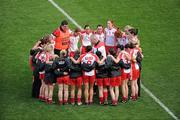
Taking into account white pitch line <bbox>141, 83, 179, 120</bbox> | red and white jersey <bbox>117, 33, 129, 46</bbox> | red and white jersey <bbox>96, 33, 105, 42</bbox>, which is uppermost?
red and white jersey <bbox>96, 33, 105, 42</bbox>

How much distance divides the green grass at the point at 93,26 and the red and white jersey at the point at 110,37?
1.54m

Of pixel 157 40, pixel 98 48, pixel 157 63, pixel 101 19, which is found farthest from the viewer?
pixel 101 19

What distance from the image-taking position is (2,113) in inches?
670

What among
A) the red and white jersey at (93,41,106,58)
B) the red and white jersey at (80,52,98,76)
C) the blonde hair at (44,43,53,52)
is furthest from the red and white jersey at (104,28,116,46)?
the blonde hair at (44,43,53,52)

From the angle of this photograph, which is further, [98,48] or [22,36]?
[22,36]

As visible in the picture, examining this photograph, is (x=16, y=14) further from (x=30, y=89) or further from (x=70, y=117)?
(x=70, y=117)

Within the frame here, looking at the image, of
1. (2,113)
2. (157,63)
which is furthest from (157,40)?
(2,113)

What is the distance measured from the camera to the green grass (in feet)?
56.3

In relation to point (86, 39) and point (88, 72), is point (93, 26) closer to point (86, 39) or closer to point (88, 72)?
point (86, 39)

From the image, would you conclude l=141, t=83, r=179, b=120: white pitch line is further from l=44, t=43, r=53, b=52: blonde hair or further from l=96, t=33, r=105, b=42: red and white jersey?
l=44, t=43, r=53, b=52: blonde hair

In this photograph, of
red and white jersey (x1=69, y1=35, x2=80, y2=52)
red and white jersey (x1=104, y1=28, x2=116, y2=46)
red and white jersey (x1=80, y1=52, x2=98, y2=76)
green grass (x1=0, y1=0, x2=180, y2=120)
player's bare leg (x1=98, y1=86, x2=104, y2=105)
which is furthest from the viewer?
red and white jersey (x1=104, y1=28, x2=116, y2=46)

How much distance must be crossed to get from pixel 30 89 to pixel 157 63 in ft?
15.6

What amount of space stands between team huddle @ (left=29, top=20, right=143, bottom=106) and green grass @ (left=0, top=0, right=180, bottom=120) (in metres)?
0.38

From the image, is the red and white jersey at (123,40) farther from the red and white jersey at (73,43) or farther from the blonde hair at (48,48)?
the blonde hair at (48,48)
